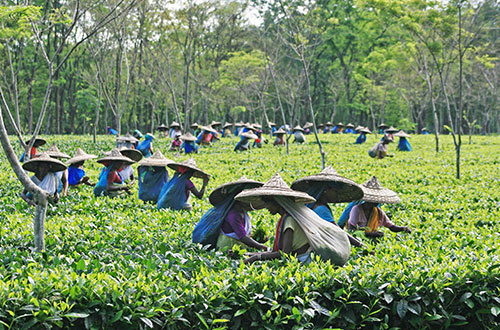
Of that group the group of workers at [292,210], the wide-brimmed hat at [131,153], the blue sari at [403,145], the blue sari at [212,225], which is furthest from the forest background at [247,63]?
the blue sari at [212,225]

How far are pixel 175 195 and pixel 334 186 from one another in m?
3.64

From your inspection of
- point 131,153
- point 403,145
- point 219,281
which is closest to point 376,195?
point 219,281

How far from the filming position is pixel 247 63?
32.2m

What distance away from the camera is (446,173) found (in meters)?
15.3

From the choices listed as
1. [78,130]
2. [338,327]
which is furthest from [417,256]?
[78,130]

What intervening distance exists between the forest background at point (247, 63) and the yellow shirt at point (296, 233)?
12.4 metres

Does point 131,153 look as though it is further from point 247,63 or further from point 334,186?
point 247,63

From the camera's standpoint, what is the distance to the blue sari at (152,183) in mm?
10438

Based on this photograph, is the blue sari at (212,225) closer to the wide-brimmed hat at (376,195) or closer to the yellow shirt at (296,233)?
the yellow shirt at (296,233)

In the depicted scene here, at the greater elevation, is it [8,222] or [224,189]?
[224,189]

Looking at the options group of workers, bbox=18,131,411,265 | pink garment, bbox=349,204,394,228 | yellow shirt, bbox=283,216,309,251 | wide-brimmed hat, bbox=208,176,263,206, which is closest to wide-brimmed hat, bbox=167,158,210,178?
group of workers, bbox=18,131,411,265

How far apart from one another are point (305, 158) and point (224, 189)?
13.8 m

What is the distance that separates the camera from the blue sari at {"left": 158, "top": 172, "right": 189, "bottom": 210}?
29.1 ft

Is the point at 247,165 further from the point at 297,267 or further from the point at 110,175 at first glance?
the point at 297,267
